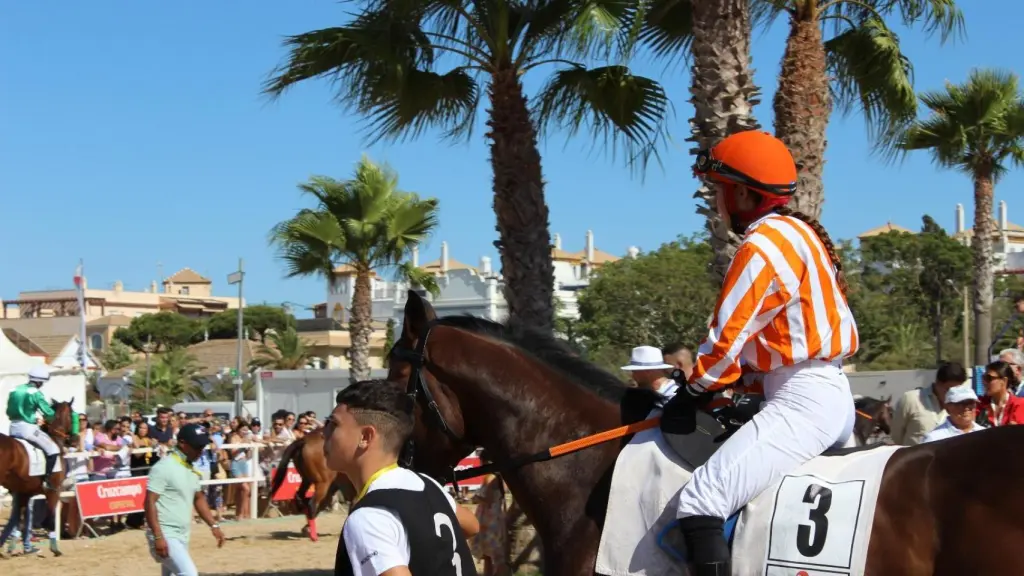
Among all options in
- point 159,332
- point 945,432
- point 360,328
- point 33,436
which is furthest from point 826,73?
point 159,332

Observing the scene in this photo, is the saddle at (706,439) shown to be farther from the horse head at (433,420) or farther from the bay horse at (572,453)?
the horse head at (433,420)

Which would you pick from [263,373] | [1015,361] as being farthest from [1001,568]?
[263,373]

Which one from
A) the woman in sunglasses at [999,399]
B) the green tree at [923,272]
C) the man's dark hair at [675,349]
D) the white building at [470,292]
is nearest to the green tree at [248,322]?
the white building at [470,292]

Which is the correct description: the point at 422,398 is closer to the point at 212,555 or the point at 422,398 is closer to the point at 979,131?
the point at 212,555

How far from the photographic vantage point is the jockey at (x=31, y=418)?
48.4 ft

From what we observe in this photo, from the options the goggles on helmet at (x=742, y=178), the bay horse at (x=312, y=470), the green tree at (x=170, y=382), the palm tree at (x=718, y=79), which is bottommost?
the green tree at (x=170, y=382)

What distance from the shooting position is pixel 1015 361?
9.09 metres

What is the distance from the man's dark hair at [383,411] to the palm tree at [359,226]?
803 inches

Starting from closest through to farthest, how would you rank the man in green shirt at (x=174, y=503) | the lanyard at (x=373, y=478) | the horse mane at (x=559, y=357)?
the lanyard at (x=373, y=478) < the horse mane at (x=559, y=357) < the man in green shirt at (x=174, y=503)

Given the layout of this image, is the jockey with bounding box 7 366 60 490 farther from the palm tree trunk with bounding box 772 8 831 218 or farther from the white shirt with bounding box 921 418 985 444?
the white shirt with bounding box 921 418 985 444

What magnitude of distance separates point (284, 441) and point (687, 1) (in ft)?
40.8

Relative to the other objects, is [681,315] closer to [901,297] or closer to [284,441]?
[901,297]

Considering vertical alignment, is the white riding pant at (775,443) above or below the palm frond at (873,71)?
below

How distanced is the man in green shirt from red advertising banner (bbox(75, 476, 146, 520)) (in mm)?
7855
